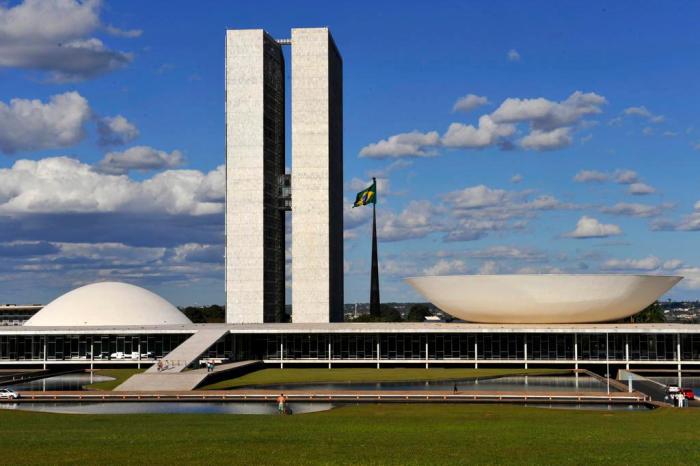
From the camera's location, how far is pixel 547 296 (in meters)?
63.2

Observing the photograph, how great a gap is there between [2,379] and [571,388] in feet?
110

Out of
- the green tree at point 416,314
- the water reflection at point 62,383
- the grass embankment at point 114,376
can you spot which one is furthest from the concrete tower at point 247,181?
the green tree at point 416,314

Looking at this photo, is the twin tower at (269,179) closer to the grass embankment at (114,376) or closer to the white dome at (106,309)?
the white dome at (106,309)

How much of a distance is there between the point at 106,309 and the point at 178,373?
25.9 metres

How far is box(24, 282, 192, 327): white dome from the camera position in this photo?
2889 inches

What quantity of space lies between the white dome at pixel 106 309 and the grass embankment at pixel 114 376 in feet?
30.4

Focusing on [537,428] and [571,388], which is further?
[571,388]

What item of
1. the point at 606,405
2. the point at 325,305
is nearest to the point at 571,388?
the point at 606,405

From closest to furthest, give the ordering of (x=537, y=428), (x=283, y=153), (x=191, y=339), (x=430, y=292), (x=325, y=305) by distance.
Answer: (x=537, y=428) → (x=191, y=339) → (x=430, y=292) → (x=325, y=305) → (x=283, y=153)

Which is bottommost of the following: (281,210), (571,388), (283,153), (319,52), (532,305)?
(571,388)

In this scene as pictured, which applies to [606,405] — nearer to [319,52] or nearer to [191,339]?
[191,339]

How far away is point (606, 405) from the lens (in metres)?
39.1

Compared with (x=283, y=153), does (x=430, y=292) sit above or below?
below

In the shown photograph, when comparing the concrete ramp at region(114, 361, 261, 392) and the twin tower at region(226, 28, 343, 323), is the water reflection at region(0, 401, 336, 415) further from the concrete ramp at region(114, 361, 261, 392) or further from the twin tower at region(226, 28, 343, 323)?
the twin tower at region(226, 28, 343, 323)
